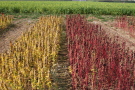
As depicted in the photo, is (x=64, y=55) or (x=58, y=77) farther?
(x=64, y=55)

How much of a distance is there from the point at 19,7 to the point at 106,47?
17050 millimetres

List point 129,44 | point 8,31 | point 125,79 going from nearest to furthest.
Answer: point 125,79, point 129,44, point 8,31

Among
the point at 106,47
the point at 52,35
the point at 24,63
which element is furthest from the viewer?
the point at 52,35

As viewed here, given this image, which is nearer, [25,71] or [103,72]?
[25,71]

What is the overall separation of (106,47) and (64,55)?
5.93ft

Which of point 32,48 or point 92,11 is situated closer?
point 32,48

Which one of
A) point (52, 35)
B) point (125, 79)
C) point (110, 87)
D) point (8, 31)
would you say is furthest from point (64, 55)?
point (8, 31)

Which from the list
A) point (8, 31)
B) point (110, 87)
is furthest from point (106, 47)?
point (8, 31)

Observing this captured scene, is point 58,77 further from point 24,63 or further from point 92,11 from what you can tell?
point 92,11

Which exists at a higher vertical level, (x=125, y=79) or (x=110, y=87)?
(x=125, y=79)

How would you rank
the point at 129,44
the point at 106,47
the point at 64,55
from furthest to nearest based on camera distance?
the point at 129,44 < the point at 64,55 < the point at 106,47

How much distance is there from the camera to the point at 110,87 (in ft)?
19.9

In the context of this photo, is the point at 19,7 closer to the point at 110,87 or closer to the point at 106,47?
the point at 106,47

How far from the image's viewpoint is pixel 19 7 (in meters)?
23.2
